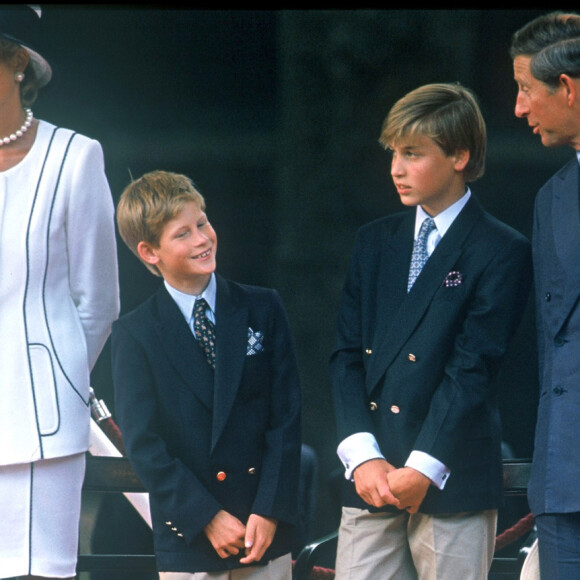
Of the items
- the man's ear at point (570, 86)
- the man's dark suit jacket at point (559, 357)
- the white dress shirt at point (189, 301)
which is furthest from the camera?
the white dress shirt at point (189, 301)

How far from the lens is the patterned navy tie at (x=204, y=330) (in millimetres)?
3578

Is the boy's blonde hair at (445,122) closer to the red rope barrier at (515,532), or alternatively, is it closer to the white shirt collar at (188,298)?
the white shirt collar at (188,298)

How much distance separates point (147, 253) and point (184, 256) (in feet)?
0.43

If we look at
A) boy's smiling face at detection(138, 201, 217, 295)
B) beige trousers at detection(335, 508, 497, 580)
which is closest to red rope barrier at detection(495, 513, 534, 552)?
beige trousers at detection(335, 508, 497, 580)

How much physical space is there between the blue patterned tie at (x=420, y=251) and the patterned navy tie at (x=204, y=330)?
604 mm

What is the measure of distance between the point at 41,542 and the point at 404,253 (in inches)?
55.8

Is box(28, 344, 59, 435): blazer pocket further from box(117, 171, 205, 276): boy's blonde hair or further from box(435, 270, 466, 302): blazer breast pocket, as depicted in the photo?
box(435, 270, 466, 302): blazer breast pocket

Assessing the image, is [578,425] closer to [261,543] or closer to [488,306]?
[488,306]

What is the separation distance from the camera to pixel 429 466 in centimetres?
336

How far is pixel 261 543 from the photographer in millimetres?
3480

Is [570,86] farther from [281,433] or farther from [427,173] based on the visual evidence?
[281,433]

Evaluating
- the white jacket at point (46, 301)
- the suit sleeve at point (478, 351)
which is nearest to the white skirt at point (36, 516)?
the white jacket at point (46, 301)

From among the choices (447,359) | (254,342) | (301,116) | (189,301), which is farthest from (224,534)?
(301,116)

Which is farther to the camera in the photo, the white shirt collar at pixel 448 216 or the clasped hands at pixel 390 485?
the white shirt collar at pixel 448 216
